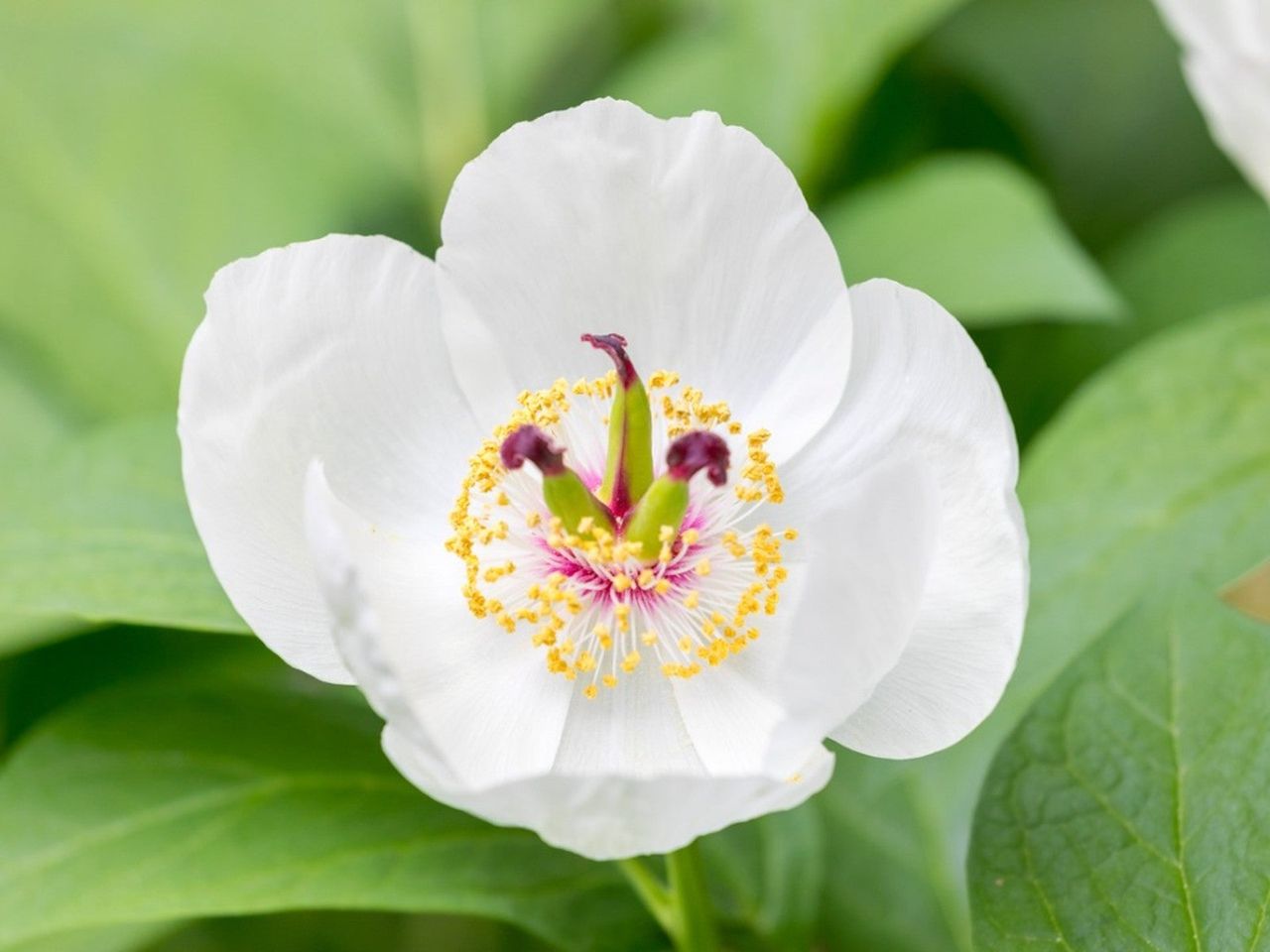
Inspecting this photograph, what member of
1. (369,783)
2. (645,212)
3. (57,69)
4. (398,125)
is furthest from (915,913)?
(57,69)

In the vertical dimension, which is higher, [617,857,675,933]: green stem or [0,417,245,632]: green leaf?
[0,417,245,632]: green leaf

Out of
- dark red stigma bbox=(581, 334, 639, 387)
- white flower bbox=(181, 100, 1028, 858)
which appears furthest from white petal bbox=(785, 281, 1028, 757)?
dark red stigma bbox=(581, 334, 639, 387)

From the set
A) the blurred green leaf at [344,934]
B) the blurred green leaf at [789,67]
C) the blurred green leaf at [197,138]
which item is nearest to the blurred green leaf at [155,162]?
the blurred green leaf at [197,138]

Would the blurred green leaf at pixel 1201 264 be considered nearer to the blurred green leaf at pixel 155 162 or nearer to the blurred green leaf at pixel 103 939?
the blurred green leaf at pixel 155 162

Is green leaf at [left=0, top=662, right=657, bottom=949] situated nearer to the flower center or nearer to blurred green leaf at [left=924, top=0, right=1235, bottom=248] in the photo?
the flower center

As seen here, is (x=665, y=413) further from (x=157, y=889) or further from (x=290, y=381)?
(x=157, y=889)

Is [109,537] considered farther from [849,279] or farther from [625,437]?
[849,279]
